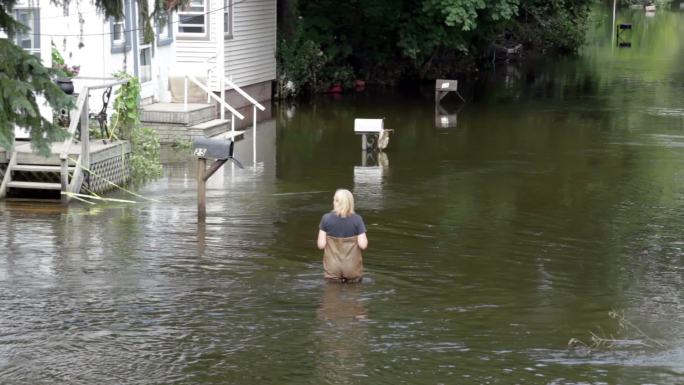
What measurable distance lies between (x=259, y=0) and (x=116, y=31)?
936 cm

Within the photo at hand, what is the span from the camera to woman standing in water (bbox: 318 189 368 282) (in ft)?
42.7

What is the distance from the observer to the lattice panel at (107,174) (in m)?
19.5

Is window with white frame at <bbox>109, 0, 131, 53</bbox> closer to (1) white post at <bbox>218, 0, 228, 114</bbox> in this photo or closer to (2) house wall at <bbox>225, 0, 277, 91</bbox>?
(1) white post at <bbox>218, 0, 228, 114</bbox>

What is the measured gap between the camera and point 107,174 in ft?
65.9

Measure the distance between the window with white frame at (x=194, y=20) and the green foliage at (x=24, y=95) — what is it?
72.5 feet

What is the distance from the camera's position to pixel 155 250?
15523mm

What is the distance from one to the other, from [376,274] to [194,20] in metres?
19.1

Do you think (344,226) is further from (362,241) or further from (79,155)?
(79,155)

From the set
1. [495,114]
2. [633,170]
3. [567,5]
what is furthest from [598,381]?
[567,5]

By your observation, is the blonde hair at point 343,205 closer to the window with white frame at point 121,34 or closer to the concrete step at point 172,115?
the concrete step at point 172,115

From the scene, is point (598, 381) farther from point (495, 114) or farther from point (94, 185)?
point (495, 114)

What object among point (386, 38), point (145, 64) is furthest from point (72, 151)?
point (386, 38)

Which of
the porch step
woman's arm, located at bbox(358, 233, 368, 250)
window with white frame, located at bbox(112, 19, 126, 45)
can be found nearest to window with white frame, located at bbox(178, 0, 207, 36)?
window with white frame, located at bbox(112, 19, 126, 45)

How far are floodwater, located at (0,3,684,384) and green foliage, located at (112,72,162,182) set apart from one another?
2.02 ft
